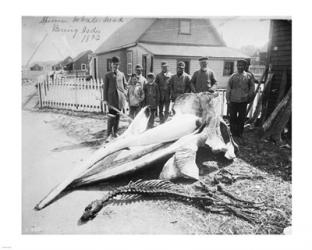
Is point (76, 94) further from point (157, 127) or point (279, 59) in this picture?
point (279, 59)

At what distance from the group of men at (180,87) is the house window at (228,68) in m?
0.13

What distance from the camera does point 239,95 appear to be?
552 cm

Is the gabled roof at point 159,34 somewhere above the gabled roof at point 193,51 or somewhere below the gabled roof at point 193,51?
above

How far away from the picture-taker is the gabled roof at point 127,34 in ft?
16.1

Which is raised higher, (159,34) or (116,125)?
(159,34)

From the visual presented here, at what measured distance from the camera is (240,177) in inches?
177

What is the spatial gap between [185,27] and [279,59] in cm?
235

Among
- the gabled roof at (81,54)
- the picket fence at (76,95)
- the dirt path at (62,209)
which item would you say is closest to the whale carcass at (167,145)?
the dirt path at (62,209)

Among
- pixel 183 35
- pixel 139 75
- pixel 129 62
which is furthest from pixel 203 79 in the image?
pixel 129 62

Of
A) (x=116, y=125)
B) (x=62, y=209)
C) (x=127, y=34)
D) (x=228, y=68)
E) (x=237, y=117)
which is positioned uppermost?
(x=127, y=34)

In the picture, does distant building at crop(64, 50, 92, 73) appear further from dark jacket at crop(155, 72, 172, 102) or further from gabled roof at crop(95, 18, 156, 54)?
dark jacket at crop(155, 72, 172, 102)

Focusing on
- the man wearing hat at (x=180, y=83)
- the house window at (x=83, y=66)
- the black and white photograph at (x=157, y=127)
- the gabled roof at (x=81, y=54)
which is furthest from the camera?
the house window at (x=83, y=66)

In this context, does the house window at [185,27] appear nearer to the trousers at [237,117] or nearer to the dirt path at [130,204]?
the trousers at [237,117]

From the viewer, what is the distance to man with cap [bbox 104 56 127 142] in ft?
18.1
